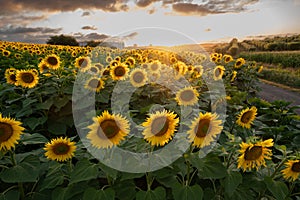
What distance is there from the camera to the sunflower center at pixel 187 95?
3.02 metres

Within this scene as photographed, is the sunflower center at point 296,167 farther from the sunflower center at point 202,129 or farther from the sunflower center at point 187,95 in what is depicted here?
the sunflower center at point 187,95

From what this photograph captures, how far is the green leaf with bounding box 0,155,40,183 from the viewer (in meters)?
1.92

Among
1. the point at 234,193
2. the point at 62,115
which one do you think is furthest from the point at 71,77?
the point at 234,193

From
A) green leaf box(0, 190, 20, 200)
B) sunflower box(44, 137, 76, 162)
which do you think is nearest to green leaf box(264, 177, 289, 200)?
sunflower box(44, 137, 76, 162)

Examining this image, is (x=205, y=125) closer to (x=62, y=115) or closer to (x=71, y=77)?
(x=62, y=115)

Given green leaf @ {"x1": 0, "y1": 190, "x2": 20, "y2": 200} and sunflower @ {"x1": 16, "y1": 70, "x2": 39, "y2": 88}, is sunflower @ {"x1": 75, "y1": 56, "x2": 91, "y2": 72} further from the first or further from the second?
green leaf @ {"x1": 0, "y1": 190, "x2": 20, "y2": 200}

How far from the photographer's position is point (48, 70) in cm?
424

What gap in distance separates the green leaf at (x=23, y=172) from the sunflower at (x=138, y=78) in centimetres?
215

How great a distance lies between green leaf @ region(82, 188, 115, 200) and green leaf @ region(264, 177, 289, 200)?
1.02 m

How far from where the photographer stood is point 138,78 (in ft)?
13.4

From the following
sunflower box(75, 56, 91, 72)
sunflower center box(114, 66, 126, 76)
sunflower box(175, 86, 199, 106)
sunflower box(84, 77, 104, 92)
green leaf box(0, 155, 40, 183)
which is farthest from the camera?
sunflower box(75, 56, 91, 72)

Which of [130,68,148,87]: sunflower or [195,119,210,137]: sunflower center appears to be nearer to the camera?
[195,119,210,137]: sunflower center

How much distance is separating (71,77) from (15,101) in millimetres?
769

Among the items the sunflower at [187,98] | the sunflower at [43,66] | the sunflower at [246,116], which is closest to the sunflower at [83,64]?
the sunflower at [43,66]
